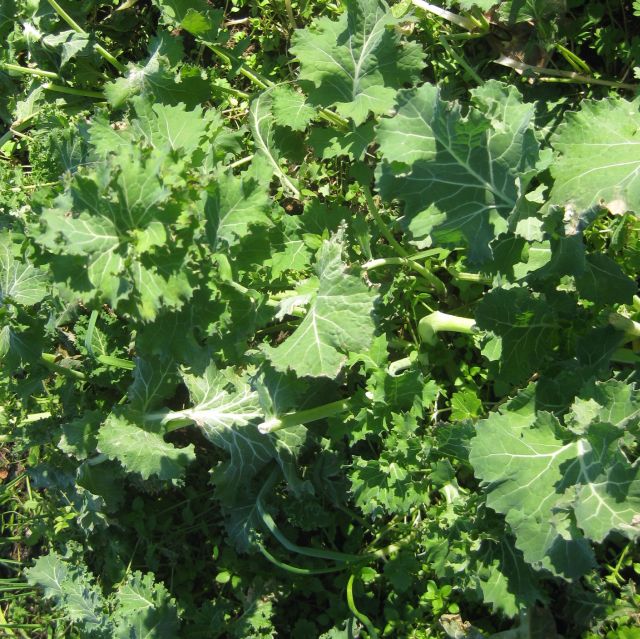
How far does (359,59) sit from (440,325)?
4.20 ft

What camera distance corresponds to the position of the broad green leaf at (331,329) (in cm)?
293

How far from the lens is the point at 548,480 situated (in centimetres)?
288

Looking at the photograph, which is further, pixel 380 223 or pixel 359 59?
pixel 380 223

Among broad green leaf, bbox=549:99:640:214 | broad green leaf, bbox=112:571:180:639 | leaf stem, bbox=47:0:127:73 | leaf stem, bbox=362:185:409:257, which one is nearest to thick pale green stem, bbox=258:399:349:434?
leaf stem, bbox=362:185:409:257

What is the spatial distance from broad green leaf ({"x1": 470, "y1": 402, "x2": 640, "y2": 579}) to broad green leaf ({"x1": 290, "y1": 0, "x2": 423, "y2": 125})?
1.52m

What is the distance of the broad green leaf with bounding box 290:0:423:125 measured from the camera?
11.1 ft

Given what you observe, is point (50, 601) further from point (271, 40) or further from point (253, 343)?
point (271, 40)

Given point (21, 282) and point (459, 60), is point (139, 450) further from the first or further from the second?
point (459, 60)

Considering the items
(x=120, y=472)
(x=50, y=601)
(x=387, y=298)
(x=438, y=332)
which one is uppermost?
(x=387, y=298)

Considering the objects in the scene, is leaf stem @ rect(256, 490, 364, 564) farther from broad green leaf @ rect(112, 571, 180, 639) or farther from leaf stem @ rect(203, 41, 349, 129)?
leaf stem @ rect(203, 41, 349, 129)

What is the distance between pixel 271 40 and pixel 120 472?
2674 mm

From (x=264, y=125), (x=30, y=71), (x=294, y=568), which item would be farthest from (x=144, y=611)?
(x=30, y=71)

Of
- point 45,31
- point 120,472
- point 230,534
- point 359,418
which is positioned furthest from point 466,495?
point 45,31

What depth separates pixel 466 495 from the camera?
3.47 metres
